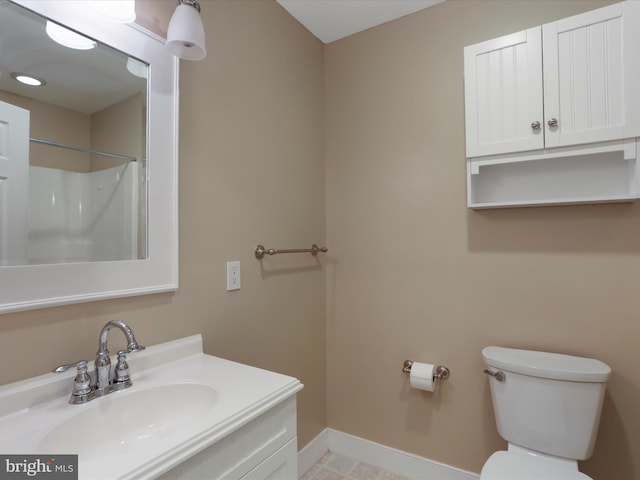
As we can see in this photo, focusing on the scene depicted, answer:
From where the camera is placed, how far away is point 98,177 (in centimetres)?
108

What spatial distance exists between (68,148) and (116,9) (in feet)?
1.46

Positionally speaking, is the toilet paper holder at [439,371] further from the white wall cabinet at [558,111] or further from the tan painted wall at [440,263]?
the white wall cabinet at [558,111]

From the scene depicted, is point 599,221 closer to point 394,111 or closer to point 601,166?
point 601,166

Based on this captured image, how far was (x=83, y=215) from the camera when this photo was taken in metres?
1.03

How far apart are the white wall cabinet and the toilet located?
0.66 metres

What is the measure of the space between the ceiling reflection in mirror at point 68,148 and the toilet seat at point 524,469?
143 cm

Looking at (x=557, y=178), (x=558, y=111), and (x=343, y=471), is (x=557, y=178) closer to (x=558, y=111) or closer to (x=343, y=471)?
(x=558, y=111)

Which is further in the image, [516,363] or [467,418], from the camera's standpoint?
[467,418]

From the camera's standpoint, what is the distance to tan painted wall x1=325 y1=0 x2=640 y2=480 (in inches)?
56.9

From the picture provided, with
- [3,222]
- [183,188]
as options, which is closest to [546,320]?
[183,188]

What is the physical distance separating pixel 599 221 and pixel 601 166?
0.75ft

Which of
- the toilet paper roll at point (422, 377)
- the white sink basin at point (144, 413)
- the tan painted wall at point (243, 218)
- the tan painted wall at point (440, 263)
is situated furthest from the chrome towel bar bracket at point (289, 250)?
the toilet paper roll at point (422, 377)

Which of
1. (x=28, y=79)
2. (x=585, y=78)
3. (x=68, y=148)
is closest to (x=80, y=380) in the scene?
(x=68, y=148)

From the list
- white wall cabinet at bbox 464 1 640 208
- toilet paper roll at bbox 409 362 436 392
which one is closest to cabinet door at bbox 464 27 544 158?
white wall cabinet at bbox 464 1 640 208
